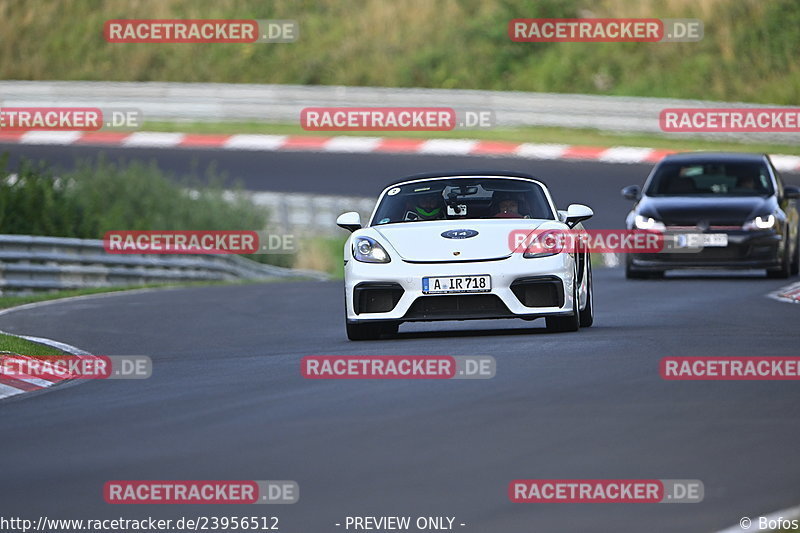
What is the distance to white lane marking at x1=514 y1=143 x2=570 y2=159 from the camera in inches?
1384

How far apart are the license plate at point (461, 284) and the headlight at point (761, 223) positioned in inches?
329

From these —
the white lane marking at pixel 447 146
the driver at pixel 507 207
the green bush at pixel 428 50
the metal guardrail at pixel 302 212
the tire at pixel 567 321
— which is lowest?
the tire at pixel 567 321

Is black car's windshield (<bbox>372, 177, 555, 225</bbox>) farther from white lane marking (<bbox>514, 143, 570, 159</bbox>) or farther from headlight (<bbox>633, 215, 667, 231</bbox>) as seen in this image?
white lane marking (<bbox>514, 143, 570, 159</bbox>)

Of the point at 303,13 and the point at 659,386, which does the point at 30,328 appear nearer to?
the point at 659,386

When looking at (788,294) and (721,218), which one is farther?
(721,218)

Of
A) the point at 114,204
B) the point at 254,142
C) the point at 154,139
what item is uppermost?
the point at 154,139

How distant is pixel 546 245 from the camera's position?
13094mm

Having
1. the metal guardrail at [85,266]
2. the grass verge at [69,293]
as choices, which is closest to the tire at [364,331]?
the grass verge at [69,293]

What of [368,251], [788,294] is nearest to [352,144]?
[788,294]

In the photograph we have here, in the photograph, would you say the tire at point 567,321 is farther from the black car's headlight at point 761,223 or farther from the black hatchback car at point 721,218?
the black car's headlight at point 761,223

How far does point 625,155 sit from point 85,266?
14.0 metres

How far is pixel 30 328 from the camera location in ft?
53.0

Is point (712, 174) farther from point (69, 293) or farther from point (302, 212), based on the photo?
point (302, 212)

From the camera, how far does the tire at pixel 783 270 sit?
20891 millimetres
